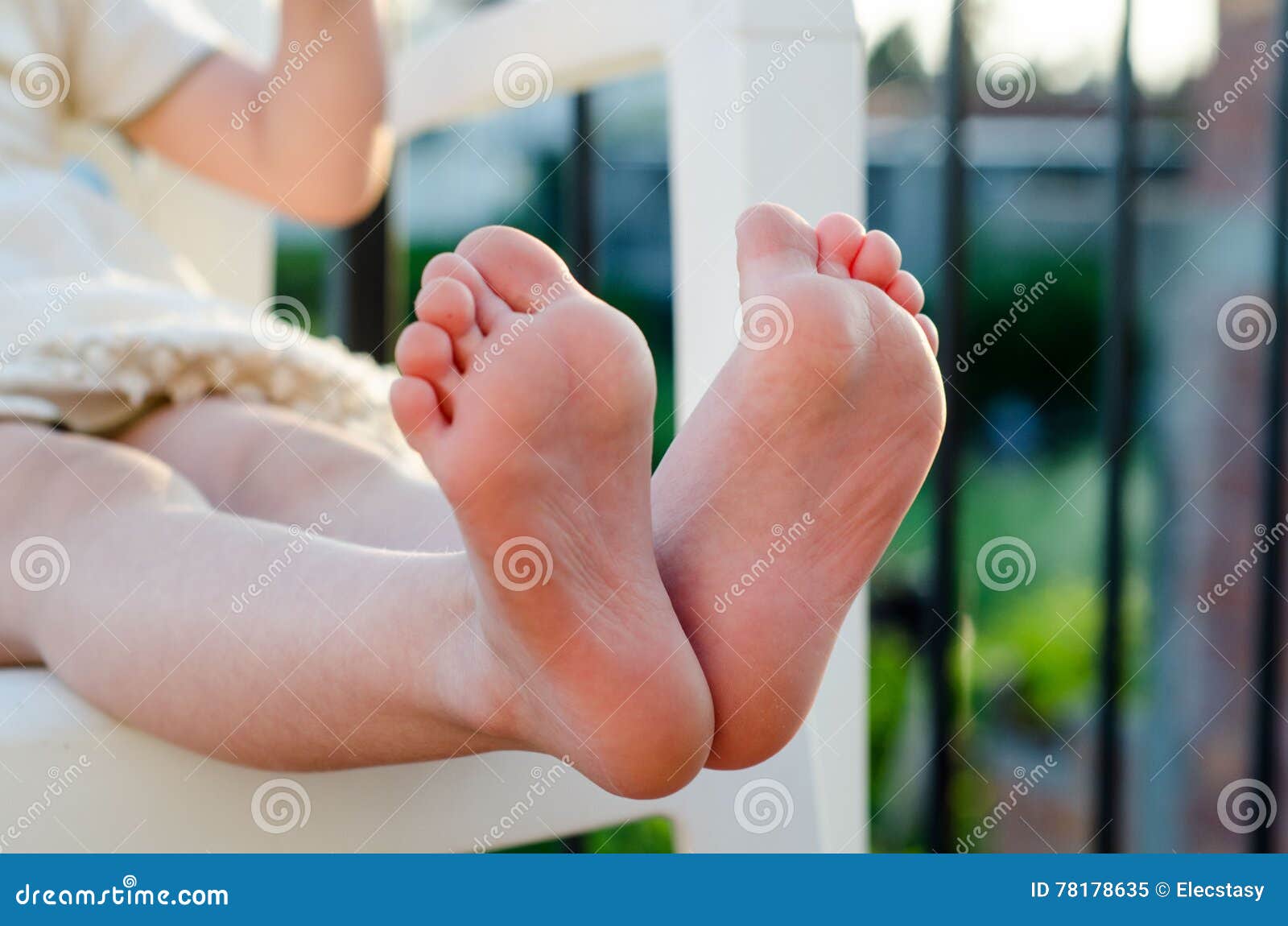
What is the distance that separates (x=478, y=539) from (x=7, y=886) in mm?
321

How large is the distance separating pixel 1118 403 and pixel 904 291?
1.95ft

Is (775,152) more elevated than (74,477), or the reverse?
(775,152)

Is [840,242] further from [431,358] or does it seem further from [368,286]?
[368,286]

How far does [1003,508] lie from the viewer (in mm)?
5656

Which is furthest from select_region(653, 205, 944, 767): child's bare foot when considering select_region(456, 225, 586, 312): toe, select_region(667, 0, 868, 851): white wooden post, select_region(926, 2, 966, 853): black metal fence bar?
select_region(926, 2, 966, 853): black metal fence bar

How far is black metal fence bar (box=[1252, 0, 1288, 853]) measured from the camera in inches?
44.6

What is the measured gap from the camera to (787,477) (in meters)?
0.60

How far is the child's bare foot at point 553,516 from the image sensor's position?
506 mm

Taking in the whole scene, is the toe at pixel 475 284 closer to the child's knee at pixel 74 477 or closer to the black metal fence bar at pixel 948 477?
the child's knee at pixel 74 477

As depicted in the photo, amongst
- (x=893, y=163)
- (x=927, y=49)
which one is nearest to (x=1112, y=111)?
(x=927, y=49)

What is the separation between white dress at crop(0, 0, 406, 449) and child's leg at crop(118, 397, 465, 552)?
0.08ft

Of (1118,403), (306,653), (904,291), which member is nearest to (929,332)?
(904,291)

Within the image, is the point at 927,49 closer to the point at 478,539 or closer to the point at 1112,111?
the point at 1112,111

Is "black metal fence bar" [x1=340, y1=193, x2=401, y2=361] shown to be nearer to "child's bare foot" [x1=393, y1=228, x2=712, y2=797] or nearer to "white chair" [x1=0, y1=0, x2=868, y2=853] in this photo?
"white chair" [x1=0, y1=0, x2=868, y2=853]
